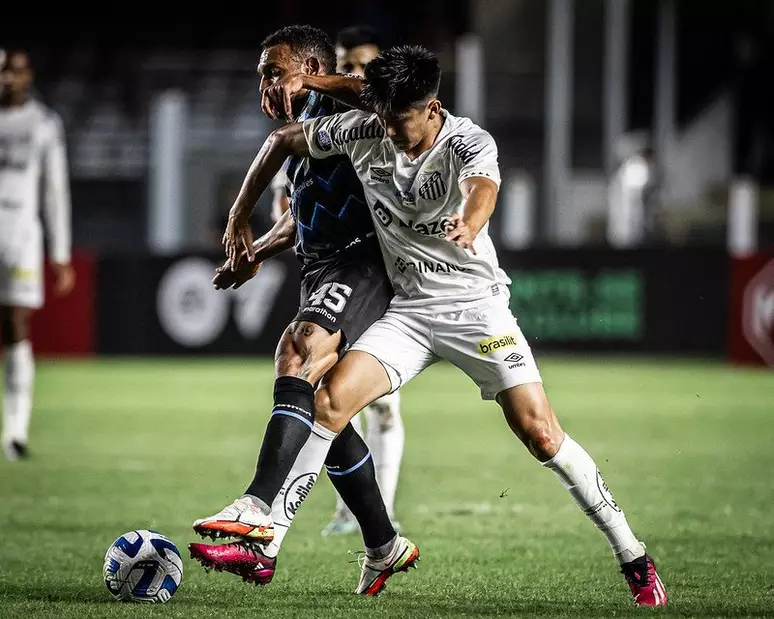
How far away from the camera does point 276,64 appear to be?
528 centimetres

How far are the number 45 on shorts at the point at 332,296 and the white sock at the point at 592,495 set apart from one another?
0.93 m

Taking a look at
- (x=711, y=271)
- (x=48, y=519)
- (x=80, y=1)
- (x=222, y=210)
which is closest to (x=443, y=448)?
(x=48, y=519)

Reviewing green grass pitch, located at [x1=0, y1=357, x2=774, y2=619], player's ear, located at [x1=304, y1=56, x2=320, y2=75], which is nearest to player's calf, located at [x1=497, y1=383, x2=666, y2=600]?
green grass pitch, located at [x1=0, y1=357, x2=774, y2=619]

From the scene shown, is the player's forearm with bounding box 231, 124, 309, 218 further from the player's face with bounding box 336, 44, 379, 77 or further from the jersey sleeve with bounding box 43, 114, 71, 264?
the jersey sleeve with bounding box 43, 114, 71, 264

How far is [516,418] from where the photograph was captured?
16.2 feet

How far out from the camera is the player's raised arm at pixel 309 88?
515 centimetres

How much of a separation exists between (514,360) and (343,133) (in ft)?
3.29

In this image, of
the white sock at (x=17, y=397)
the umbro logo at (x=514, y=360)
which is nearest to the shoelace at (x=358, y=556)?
the umbro logo at (x=514, y=360)

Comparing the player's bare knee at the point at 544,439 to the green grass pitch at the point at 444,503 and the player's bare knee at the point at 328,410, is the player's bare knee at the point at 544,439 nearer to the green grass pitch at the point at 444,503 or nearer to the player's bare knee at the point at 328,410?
the green grass pitch at the point at 444,503

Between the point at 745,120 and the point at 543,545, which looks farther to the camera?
the point at 745,120

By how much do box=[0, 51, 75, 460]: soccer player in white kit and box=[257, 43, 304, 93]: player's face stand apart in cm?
453

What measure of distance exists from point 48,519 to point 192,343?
12.1 meters

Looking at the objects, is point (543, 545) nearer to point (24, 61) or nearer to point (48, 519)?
point (48, 519)

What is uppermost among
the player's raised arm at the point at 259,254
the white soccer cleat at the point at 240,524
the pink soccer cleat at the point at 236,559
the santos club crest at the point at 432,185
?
the santos club crest at the point at 432,185
